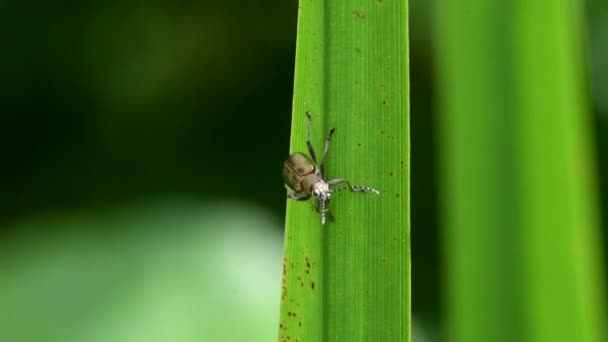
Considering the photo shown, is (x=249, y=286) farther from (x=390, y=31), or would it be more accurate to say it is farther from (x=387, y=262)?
(x=390, y=31)

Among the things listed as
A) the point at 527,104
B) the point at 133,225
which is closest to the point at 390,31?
the point at 527,104

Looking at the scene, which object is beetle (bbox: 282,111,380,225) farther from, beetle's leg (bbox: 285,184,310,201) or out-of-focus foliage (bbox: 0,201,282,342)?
out-of-focus foliage (bbox: 0,201,282,342)

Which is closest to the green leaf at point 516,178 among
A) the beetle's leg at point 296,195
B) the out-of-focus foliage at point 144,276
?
the beetle's leg at point 296,195

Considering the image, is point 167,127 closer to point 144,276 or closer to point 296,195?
point 144,276

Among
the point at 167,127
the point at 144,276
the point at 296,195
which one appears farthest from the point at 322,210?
the point at 167,127

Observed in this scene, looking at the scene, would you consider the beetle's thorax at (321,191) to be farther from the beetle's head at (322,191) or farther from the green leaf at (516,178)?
the green leaf at (516,178)

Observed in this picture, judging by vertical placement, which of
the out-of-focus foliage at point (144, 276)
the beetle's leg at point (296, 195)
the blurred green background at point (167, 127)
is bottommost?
the out-of-focus foliage at point (144, 276)

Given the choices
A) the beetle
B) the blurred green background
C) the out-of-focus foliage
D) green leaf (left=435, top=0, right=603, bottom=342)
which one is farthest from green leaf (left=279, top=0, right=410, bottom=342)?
the blurred green background
